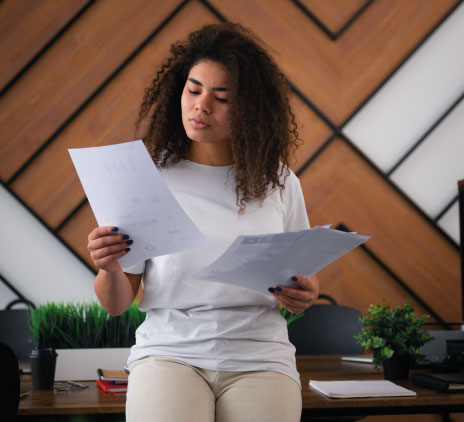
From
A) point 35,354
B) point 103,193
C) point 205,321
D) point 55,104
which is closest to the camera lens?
point 103,193

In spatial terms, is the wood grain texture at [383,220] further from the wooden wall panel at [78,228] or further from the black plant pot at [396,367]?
the black plant pot at [396,367]

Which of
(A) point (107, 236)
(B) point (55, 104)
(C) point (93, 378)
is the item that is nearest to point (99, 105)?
(B) point (55, 104)

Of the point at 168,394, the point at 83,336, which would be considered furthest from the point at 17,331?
the point at 168,394

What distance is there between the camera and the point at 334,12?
3.40 meters

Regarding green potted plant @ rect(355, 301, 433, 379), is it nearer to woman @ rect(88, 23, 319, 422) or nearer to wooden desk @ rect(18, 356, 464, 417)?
wooden desk @ rect(18, 356, 464, 417)

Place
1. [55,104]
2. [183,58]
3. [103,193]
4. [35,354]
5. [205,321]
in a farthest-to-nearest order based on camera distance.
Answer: [55,104] < [183,58] < [35,354] < [205,321] < [103,193]

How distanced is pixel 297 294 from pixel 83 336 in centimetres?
87

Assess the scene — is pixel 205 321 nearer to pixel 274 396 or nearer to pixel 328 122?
pixel 274 396

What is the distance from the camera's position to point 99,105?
10.5ft

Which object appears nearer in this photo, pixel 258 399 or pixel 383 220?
pixel 258 399

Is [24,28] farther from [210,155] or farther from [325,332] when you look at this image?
[325,332]

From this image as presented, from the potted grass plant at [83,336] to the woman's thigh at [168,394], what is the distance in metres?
0.52

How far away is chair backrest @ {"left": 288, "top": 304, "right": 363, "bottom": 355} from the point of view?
8.05 feet

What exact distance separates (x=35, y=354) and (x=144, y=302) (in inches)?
15.6
